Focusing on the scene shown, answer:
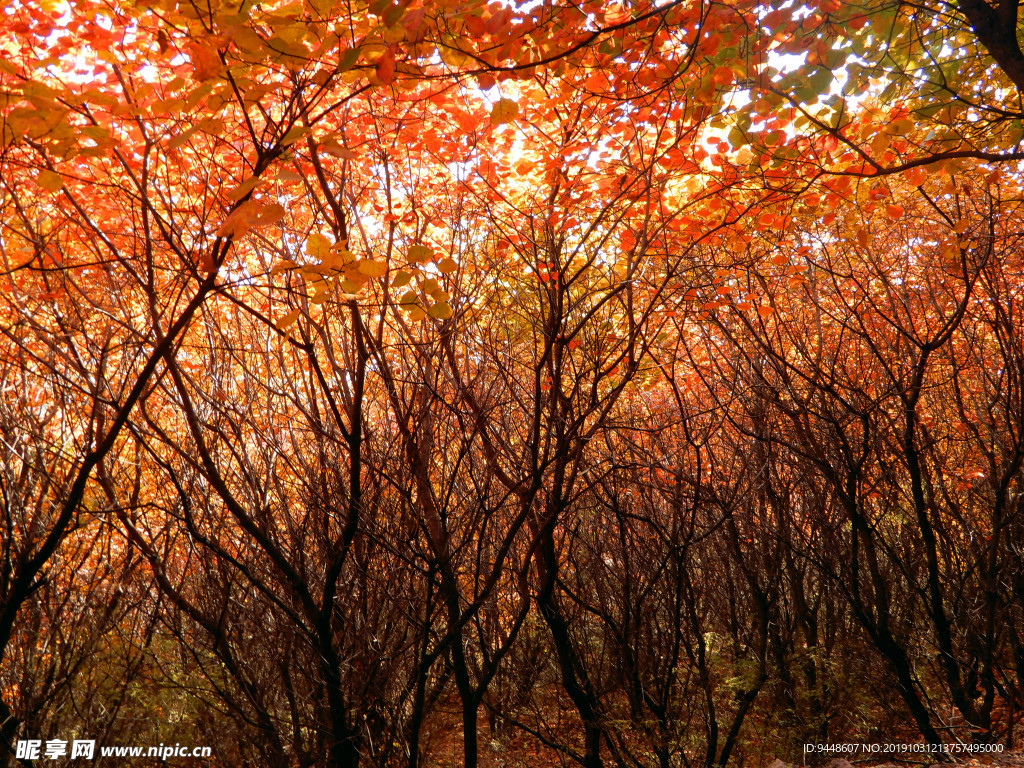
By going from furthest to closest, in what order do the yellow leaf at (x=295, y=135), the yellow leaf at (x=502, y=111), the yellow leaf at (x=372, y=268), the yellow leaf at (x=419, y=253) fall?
the yellow leaf at (x=502, y=111)
the yellow leaf at (x=419, y=253)
the yellow leaf at (x=372, y=268)
the yellow leaf at (x=295, y=135)

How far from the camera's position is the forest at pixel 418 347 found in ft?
9.12

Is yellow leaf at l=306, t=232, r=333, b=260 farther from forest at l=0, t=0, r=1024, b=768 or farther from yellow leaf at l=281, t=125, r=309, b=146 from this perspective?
yellow leaf at l=281, t=125, r=309, b=146

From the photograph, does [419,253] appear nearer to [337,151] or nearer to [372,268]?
[372,268]

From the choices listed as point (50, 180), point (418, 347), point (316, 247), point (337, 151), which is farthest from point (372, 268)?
point (418, 347)

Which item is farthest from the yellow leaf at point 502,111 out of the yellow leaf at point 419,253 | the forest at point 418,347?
the yellow leaf at point 419,253

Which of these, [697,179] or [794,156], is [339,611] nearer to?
[794,156]

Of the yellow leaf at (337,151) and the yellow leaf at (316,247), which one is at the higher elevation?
the yellow leaf at (337,151)

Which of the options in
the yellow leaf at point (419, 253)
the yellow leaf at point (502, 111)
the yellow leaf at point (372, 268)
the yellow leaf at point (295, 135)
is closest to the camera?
the yellow leaf at point (295, 135)

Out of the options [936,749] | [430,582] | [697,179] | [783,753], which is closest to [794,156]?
[697,179]

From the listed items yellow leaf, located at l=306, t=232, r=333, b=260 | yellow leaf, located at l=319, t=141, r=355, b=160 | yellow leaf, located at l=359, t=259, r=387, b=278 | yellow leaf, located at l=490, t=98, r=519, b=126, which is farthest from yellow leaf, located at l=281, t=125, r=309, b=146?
yellow leaf, located at l=490, t=98, r=519, b=126

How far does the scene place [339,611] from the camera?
3.86 metres

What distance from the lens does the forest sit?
2779mm

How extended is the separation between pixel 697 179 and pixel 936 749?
483 cm

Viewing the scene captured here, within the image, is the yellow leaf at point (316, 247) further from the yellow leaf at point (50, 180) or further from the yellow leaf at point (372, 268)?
the yellow leaf at point (50, 180)
